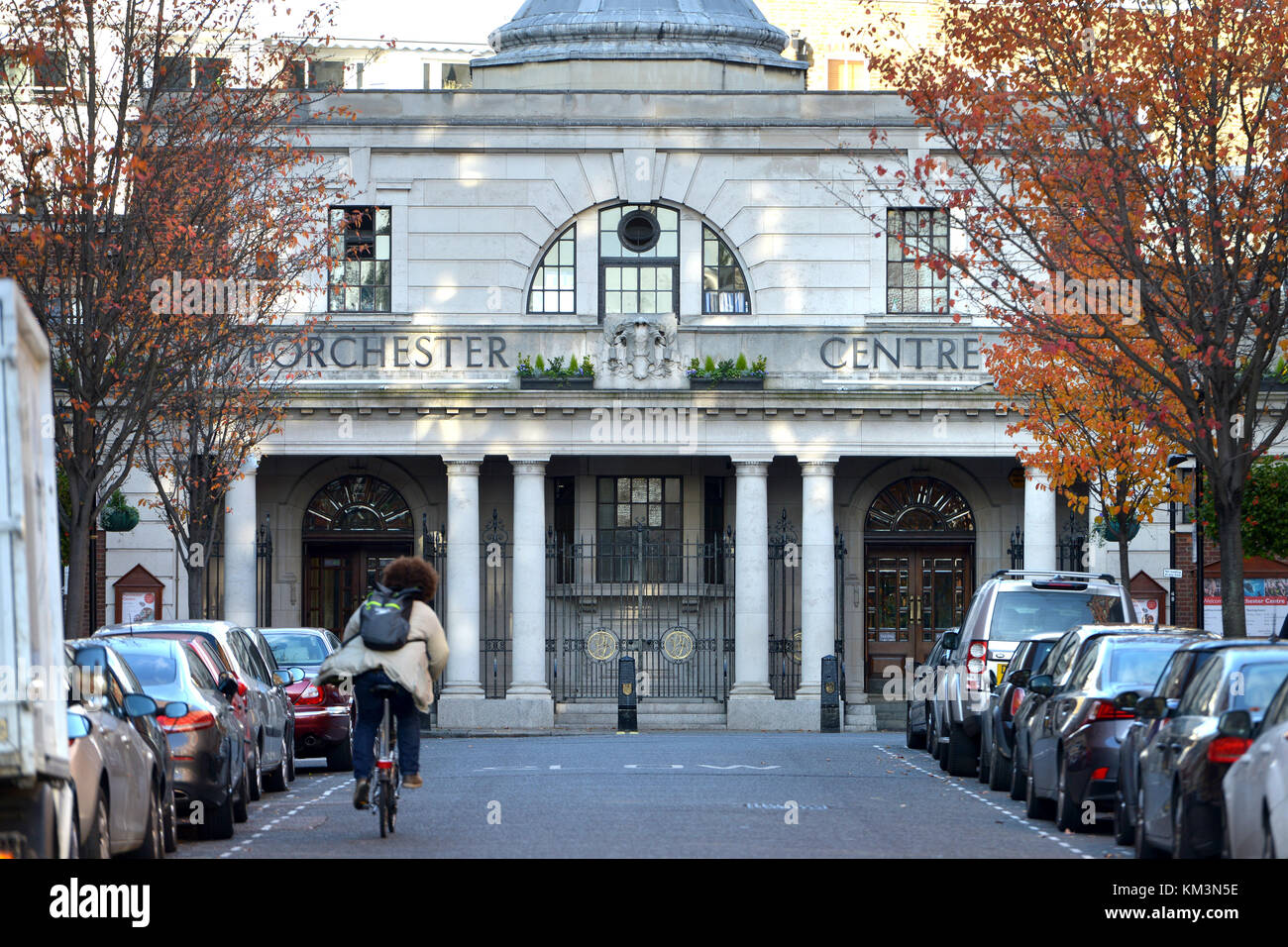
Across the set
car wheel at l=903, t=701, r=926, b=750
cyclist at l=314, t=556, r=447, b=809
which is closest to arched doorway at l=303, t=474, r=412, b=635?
car wheel at l=903, t=701, r=926, b=750

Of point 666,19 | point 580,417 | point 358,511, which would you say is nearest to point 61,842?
point 580,417

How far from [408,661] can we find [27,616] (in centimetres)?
601

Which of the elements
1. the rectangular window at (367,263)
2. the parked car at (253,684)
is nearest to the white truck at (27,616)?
the parked car at (253,684)

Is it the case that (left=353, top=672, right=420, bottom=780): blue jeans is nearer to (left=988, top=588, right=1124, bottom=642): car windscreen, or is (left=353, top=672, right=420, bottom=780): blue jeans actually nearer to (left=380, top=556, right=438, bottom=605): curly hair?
(left=380, top=556, right=438, bottom=605): curly hair

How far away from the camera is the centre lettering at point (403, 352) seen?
3881 centimetres

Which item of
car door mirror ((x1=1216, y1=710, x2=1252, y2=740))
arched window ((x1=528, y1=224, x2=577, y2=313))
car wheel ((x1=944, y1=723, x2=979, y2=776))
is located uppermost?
arched window ((x1=528, y1=224, x2=577, y2=313))

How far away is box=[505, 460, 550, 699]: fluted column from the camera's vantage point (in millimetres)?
38781

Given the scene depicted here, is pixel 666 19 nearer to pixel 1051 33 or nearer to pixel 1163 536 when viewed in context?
pixel 1163 536

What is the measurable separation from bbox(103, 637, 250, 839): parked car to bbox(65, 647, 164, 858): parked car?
1.60 metres

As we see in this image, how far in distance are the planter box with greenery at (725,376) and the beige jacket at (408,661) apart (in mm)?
23848

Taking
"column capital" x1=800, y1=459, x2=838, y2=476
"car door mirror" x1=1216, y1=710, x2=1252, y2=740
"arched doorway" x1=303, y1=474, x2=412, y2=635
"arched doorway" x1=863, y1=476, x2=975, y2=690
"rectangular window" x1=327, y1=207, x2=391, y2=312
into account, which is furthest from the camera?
"arched doorway" x1=863, y1=476, x2=975, y2=690

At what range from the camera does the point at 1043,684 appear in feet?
60.4

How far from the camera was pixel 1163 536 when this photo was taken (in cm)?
4016
